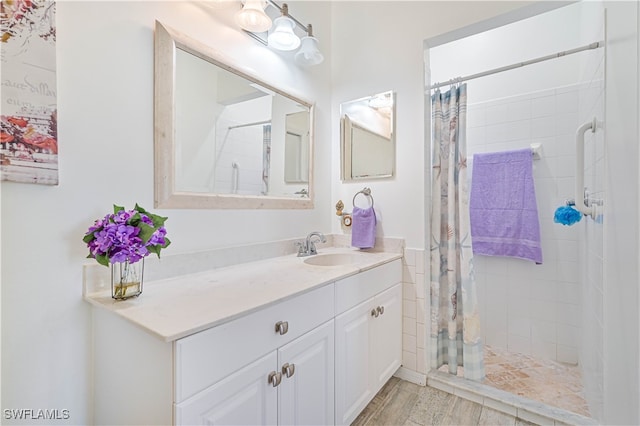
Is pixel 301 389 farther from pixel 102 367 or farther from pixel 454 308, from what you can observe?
pixel 454 308

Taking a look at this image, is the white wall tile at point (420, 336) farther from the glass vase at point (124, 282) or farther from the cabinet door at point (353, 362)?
the glass vase at point (124, 282)

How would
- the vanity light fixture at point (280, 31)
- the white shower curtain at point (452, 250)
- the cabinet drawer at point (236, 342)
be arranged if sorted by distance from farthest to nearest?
1. the white shower curtain at point (452, 250)
2. the vanity light fixture at point (280, 31)
3. the cabinet drawer at point (236, 342)

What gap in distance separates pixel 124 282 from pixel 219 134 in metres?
0.79

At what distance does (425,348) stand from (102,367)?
5.37 feet

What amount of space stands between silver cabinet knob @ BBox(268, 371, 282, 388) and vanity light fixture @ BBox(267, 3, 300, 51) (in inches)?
65.3

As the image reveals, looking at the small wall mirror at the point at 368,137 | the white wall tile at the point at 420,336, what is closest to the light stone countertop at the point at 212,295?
the white wall tile at the point at 420,336

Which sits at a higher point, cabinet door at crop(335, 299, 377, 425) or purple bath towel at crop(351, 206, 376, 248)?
purple bath towel at crop(351, 206, 376, 248)

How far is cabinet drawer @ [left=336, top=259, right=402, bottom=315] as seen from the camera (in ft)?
4.36

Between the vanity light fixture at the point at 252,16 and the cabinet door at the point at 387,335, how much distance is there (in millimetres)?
1548

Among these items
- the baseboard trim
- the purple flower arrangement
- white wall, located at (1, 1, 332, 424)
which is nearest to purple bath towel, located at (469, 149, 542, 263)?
the baseboard trim

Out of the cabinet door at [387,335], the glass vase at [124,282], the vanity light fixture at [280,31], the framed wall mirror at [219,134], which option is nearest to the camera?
the glass vase at [124,282]

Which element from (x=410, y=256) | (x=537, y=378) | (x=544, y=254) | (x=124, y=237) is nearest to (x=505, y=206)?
(x=544, y=254)

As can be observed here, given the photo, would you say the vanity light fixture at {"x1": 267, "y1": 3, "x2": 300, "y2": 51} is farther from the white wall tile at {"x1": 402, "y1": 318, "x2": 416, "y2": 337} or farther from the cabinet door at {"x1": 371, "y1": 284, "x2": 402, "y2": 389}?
the white wall tile at {"x1": 402, "y1": 318, "x2": 416, "y2": 337}

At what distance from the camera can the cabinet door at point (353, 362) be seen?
130 centimetres
